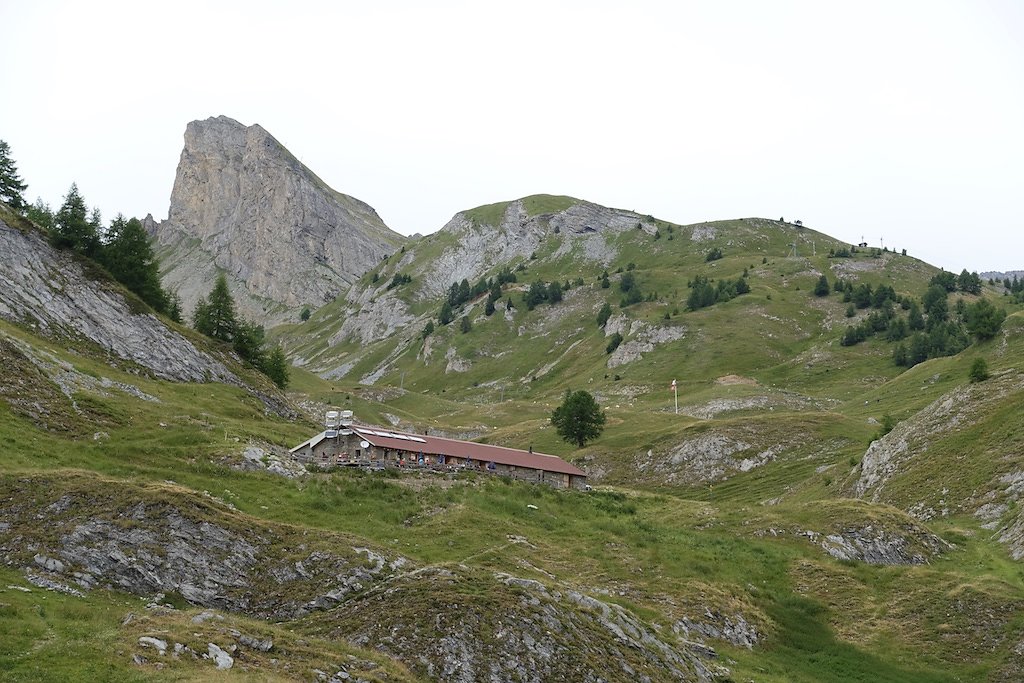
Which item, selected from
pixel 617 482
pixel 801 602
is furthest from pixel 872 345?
pixel 801 602

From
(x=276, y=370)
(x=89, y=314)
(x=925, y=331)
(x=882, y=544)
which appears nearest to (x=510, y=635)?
(x=882, y=544)

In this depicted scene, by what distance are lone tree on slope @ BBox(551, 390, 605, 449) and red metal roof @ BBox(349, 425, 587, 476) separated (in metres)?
26.4

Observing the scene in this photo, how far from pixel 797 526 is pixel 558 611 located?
33047mm

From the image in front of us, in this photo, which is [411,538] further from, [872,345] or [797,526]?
[872,345]

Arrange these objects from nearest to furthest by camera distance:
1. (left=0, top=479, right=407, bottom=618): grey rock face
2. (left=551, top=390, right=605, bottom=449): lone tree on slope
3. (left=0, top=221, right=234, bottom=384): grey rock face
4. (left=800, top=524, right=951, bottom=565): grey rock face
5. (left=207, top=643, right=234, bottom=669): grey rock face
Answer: (left=207, top=643, right=234, bottom=669): grey rock face, (left=0, top=479, right=407, bottom=618): grey rock face, (left=800, top=524, right=951, bottom=565): grey rock face, (left=0, top=221, right=234, bottom=384): grey rock face, (left=551, top=390, right=605, bottom=449): lone tree on slope

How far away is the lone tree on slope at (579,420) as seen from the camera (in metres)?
122

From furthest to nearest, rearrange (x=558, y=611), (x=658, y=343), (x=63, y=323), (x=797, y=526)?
(x=658, y=343), (x=63, y=323), (x=797, y=526), (x=558, y=611)

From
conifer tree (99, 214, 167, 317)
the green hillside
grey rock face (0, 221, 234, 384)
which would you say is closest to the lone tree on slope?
the green hillside

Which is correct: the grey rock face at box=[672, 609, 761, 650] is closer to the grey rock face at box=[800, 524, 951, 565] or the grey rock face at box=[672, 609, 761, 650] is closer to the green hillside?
the green hillside

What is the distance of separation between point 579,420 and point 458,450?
39.8m

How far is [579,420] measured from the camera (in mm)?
122188

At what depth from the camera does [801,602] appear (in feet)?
197

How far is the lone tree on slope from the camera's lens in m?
122

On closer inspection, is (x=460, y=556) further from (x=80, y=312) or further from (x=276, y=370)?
(x=276, y=370)
